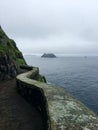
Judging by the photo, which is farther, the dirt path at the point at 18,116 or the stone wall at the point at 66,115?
the dirt path at the point at 18,116

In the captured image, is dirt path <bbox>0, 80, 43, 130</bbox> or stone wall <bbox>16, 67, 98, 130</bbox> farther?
dirt path <bbox>0, 80, 43, 130</bbox>

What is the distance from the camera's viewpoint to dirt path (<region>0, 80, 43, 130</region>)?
7781 mm

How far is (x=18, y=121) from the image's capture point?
27.4 ft

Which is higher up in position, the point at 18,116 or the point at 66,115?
the point at 66,115

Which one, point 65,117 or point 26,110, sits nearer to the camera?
point 65,117

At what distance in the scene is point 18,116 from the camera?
8984 millimetres

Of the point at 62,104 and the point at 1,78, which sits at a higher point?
the point at 62,104

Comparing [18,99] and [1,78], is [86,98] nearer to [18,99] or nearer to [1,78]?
[1,78]

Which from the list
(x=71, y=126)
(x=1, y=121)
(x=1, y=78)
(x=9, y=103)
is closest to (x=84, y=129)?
(x=71, y=126)

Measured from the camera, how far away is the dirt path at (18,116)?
25.5 feet

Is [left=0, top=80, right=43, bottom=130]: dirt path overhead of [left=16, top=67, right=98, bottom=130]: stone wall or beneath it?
A: beneath

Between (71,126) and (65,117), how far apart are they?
0.62 meters

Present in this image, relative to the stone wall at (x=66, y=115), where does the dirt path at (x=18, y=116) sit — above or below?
below

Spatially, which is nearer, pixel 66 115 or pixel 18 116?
pixel 66 115
